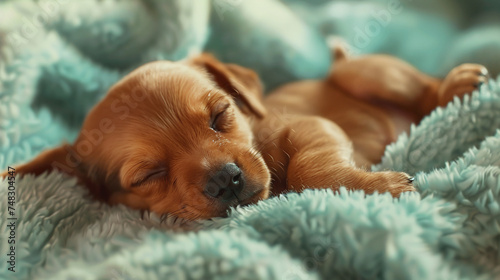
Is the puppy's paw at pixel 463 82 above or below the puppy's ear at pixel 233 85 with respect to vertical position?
above

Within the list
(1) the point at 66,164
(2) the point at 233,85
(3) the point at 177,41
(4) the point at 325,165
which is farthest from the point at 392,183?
(3) the point at 177,41

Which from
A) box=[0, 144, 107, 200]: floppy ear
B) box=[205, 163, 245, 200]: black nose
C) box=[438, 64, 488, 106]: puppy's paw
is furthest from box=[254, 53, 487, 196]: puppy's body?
box=[0, 144, 107, 200]: floppy ear

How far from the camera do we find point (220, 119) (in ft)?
5.38

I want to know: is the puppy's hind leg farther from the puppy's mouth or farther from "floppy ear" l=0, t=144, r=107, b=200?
"floppy ear" l=0, t=144, r=107, b=200

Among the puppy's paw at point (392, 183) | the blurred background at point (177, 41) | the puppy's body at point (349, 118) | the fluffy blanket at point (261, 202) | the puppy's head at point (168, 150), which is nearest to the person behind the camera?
the fluffy blanket at point (261, 202)

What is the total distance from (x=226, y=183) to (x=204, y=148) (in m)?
0.18

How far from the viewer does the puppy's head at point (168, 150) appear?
142cm

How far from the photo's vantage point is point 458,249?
107cm

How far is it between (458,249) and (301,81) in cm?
171

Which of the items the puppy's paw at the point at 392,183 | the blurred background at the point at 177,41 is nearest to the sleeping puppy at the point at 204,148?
the puppy's paw at the point at 392,183

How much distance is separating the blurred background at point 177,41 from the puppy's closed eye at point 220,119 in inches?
32.8

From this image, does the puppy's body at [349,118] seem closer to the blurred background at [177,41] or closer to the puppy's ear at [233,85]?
the puppy's ear at [233,85]

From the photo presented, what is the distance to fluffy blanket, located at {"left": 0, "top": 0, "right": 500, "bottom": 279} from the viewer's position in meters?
1.04

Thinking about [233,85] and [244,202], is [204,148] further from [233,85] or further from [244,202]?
[233,85]
